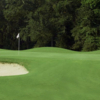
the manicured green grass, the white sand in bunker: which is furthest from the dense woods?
the manicured green grass

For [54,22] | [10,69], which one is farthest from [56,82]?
[54,22]

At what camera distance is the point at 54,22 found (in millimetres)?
36812

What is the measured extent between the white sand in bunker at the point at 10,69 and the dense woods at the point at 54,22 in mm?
21210

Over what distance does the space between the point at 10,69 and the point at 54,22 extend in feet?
83.4

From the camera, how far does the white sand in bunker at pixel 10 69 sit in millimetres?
11830

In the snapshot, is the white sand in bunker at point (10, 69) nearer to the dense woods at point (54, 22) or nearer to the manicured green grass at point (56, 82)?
the manicured green grass at point (56, 82)

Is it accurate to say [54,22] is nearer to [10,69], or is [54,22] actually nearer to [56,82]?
[10,69]

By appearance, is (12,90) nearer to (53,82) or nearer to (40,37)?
(53,82)

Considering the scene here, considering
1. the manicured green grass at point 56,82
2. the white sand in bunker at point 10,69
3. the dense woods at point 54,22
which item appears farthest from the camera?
the dense woods at point 54,22

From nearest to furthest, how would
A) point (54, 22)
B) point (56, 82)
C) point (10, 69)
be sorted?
point (56, 82)
point (10, 69)
point (54, 22)

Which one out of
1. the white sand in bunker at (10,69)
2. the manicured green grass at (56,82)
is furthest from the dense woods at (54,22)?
the manicured green grass at (56,82)

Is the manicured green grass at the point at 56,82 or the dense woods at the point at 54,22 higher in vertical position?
the dense woods at the point at 54,22

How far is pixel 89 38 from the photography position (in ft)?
106

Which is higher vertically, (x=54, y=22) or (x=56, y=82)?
(x=54, y=22)
